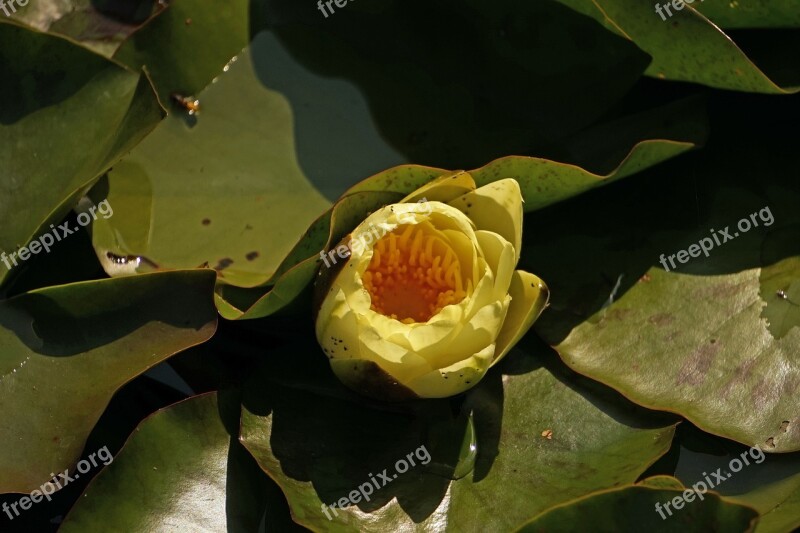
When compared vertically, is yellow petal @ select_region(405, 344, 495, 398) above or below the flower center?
below

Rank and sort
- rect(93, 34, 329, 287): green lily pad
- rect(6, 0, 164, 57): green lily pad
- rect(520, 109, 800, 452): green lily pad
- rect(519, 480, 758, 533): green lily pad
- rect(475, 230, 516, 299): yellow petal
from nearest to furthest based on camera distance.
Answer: rect(519, 480, 758, 533): green lily pad
rect(475, 230, 516, 299): yellow petal
rect(520, 109, 800, 452): green lily pad
rect(93, 34, 329, 287): green lily pad
rect(6, 0, 164, 57): green lily pad

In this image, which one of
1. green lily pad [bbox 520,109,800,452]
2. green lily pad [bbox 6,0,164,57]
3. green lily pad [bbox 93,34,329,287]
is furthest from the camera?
green lily pad [bbox 6,0,164,57]

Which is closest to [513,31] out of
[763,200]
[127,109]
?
[763,200]

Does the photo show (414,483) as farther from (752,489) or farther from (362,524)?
(752,489)

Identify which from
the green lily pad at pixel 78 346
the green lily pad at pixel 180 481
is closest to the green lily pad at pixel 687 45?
the green lily pad at pixel 78 346

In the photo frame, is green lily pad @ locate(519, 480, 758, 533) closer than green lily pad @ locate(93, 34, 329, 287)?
Yes

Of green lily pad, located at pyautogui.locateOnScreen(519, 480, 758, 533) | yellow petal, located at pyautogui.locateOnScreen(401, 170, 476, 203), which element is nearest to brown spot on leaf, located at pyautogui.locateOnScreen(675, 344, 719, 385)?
green lily pad, located at pyautogui.locateOnScreen(519, 480, 758, 533)

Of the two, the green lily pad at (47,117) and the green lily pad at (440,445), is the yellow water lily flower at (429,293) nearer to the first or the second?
the green lily pad at (440,445)

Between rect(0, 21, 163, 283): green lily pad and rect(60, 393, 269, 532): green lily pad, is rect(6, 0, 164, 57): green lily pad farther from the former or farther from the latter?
rect(60, 393, 269, 532): green lily pad
